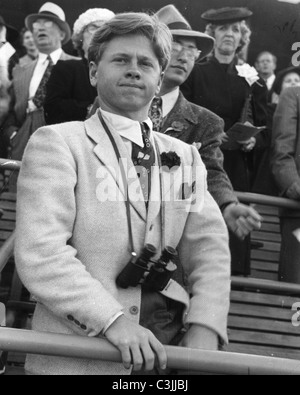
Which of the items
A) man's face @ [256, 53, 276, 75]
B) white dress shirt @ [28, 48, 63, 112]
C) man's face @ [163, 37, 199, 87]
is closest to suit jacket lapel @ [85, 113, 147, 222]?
man's face @ [163, 37, 199, 87]

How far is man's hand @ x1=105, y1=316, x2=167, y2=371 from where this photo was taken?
2.21m

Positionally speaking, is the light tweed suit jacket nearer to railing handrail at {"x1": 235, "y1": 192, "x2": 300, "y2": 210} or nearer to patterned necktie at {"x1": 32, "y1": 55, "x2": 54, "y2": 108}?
railing handrail at {"x1": 235, "y1": 192, "x2": 300, "y2": 210}

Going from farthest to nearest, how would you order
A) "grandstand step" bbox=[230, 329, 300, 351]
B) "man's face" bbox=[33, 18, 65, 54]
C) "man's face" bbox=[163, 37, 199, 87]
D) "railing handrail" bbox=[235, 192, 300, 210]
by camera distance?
"man's face" bbox=[33, 18, 65, 54] < "railing handrail" bbox=[235, 192, 300, 210] < "grandstand step" bbox=[230, 329, 300, 351] < "man's face" bbox=[163, 37, 199, 87]

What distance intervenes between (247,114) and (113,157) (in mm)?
2274

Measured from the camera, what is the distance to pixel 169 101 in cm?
360

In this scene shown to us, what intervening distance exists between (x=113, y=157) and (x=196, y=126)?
3.33 ft

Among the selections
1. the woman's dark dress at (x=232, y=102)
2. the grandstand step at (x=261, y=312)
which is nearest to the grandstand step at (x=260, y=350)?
the grandstand step at (x=261, y=312)

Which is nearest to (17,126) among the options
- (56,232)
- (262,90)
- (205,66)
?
(205,66)

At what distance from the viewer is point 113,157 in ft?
8.29

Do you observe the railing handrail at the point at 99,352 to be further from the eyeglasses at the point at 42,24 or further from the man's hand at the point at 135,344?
the eyeglasses at the point at 42,24

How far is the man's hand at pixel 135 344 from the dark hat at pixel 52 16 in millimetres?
3141

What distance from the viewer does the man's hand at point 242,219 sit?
9.48ft

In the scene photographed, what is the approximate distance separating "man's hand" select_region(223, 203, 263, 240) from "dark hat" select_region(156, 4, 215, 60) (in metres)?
1.26

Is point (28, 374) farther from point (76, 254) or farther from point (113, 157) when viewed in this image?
point (113, 157)
